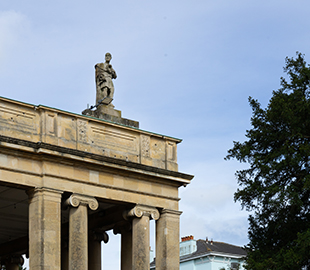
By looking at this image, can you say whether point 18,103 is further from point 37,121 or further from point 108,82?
point 108,82

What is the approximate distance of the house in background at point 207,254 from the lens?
65.8 m

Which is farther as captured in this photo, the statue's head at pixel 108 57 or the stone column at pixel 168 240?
the statue's head at pixel 108 57

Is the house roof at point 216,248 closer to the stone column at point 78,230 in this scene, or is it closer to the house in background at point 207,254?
the house in background at point 207,254

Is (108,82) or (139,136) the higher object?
(108,82)

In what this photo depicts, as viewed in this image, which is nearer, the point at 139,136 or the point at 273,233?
the point at 139,136

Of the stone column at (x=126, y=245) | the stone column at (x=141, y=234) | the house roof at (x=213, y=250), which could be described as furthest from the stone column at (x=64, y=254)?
the house roof at (x=213, y=250)

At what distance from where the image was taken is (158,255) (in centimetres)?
3053

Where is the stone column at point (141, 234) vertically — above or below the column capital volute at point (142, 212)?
below

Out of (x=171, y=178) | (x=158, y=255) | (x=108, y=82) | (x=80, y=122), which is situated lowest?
(x=158, y=255)

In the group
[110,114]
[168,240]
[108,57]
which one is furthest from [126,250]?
[108,57]

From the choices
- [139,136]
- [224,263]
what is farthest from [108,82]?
[224,263]

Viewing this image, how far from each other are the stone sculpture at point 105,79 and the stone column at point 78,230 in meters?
5.37

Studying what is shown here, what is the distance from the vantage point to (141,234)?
29906 millimetres

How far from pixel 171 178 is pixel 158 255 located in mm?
3337
